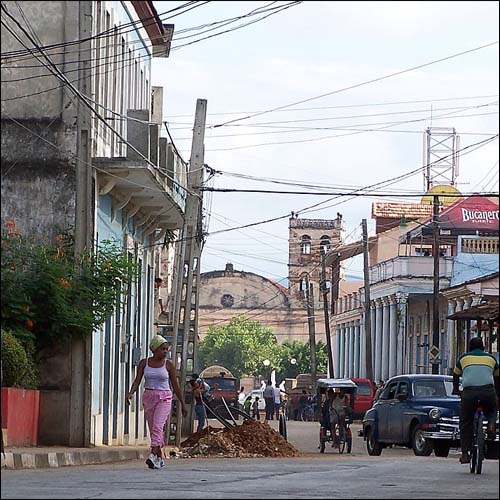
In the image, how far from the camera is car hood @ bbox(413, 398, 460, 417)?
28.1 meters

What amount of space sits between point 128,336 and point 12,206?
7.22 meters

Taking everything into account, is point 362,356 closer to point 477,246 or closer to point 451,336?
point 477,246

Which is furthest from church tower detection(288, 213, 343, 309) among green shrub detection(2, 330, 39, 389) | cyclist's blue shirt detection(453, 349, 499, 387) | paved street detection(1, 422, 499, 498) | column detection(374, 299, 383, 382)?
paved street detection(1, 422, 499, 498)

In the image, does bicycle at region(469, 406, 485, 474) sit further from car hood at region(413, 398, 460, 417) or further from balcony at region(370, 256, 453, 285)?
balcony at region(370, 256, 453, 285)

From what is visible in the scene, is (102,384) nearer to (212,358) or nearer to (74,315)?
(74,315)

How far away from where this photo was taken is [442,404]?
28.5m

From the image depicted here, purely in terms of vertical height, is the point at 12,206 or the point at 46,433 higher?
the point at 12,206

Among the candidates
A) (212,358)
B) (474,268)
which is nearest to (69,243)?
(474,268)

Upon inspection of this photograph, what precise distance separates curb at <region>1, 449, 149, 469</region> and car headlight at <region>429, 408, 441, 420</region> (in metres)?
6.79

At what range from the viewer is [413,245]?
72.9 metres

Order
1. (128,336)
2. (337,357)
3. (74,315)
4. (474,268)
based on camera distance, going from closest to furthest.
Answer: (74,315)
(128,336)
(474,268)
(337,357)

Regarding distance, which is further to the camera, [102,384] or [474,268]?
[474,268]

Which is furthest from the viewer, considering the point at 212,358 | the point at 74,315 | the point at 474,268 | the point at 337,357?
the point at 212,358

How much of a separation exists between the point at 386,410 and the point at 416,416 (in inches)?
70.6
